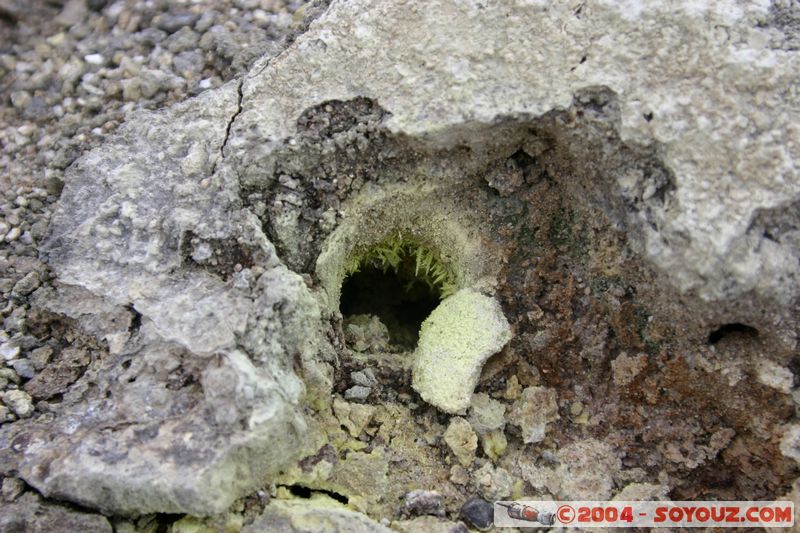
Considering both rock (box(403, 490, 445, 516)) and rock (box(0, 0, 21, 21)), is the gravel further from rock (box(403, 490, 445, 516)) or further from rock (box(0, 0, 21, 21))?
rock (box(403, 490, 445, 516))

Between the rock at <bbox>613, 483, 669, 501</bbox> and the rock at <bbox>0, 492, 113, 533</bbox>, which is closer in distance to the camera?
the rock at <bbox>0, 492, 113, 533</bbox>

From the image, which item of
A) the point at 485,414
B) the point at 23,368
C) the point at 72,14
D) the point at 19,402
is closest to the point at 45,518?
the point at 19,402

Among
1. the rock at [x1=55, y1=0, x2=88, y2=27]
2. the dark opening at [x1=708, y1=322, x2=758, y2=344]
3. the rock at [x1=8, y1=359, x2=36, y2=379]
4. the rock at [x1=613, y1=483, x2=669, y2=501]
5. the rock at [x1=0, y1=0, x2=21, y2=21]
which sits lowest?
the rock at [x1=613, y1=483, x2=669, y2=501]

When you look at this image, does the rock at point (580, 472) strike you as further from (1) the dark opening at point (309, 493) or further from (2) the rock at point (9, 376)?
(2) the rock at point (9, 376)

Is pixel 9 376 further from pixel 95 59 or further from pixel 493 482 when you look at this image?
pixel 493 482

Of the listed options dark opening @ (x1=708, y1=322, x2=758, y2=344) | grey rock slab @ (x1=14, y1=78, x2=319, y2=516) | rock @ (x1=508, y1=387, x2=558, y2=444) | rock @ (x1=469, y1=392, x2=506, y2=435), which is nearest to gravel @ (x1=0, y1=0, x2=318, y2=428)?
grey rock slab @ (x1=14, y1=78, x2=319, y2=516)

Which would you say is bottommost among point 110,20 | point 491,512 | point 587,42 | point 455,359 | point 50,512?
point 491,512

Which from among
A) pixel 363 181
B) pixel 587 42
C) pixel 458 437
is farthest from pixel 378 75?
pixel 458 437

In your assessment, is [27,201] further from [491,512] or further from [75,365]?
[491,512]
